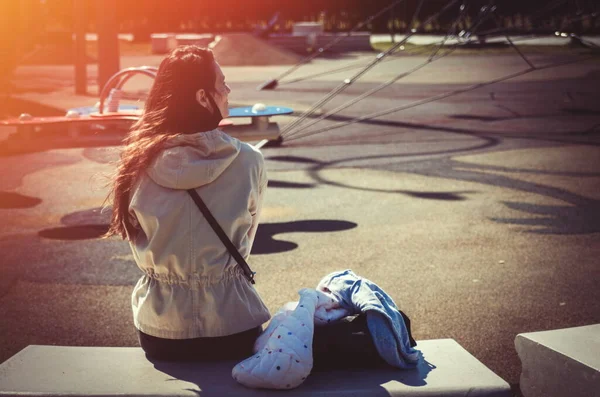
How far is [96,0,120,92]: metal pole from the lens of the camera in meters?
16.0

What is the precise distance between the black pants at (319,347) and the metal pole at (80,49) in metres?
15.8

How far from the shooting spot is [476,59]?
2716 centimetres

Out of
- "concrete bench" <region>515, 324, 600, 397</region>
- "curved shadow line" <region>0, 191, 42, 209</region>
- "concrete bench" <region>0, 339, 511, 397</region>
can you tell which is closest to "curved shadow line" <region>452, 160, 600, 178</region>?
"curved shadow line" <region>0, 191, 42, 209</region>

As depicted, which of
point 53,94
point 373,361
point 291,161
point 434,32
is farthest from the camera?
point 434,32

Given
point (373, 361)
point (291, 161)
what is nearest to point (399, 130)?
point (291, 161)

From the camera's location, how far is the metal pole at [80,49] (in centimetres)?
1817

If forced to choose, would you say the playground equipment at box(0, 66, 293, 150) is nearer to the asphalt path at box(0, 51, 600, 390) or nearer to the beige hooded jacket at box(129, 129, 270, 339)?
the asphalt path at box(0, 51, 600, 390)

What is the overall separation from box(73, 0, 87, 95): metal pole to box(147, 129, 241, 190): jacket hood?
15740 millimetres

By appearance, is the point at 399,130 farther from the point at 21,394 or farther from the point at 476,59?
the point at 476,59

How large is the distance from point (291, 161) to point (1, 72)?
11762mm

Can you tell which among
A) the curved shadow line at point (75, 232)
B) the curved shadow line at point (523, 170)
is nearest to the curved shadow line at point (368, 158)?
the curved shadow line at point (523, 170)

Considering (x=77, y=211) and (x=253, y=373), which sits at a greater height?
(x=253, y=373)

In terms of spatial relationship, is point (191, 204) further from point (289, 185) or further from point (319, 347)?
point (289, 185)

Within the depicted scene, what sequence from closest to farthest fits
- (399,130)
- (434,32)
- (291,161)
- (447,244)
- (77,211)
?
1. (447,244)
2. (77,211)
3. (291,161)
4. (399,130)
5. (434,32)
